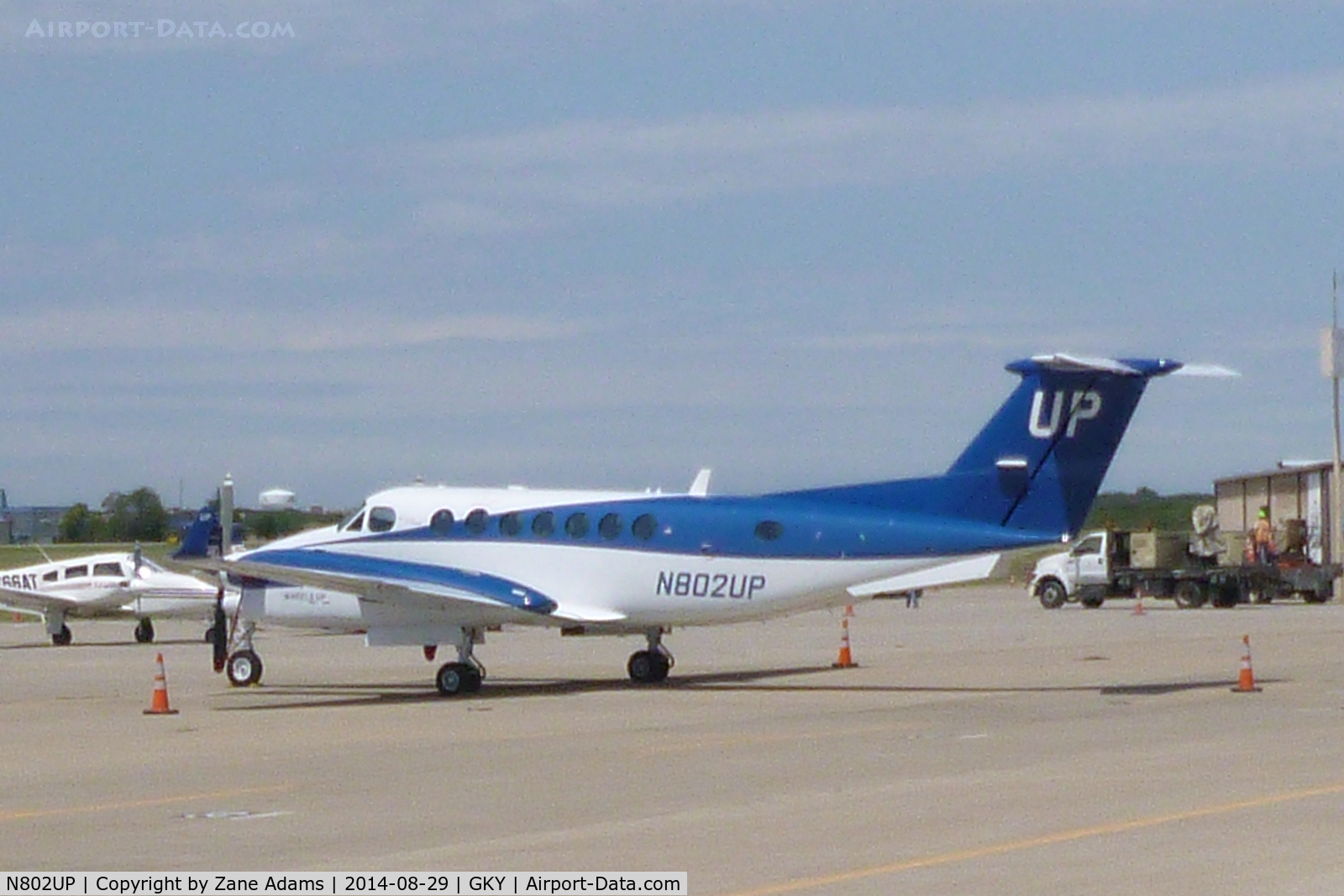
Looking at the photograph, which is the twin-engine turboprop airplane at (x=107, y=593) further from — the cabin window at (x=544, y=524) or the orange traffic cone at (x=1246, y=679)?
the orange traffic cone at (x=1246, y=679)

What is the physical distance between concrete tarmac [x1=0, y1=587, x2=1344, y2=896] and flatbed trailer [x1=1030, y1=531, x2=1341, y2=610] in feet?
73.1

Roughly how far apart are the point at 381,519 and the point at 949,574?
7.79 meters

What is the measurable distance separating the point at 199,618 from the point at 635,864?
34153 millimetres

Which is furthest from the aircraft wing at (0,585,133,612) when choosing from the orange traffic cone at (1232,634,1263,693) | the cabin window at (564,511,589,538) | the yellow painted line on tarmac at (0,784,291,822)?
the yellow painted line on tarmac at (0,784,291,822)

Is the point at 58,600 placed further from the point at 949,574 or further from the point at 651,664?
the point at 949,574

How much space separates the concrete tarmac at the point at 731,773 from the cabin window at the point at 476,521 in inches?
84.3

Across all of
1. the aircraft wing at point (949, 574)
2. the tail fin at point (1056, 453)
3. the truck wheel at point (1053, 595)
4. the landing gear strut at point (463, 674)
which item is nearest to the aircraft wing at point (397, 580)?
the landing gear strut at point (463, 674)

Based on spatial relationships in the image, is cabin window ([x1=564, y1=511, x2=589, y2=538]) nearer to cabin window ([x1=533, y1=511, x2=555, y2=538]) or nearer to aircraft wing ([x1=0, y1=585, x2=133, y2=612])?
cabin window ([x1=533, y1=511, x2=555, y2=538])

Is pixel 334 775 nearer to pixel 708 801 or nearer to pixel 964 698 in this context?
pixel 708 801

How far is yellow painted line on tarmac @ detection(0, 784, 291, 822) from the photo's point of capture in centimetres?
1480

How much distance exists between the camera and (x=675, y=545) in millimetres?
26078

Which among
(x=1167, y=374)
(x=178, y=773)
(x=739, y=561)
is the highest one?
(x=1167, y=374)

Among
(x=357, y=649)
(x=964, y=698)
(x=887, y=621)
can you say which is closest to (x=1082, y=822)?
(x=964, y=698)

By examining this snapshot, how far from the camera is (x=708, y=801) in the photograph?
1462 centimetres
